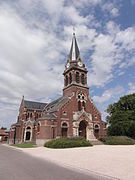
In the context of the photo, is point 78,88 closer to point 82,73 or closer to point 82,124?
point 82,73

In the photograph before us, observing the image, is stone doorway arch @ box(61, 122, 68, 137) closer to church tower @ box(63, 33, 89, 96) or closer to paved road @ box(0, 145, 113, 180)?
church tower @ box(63, 33, 89, 96)

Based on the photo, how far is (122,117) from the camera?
37031 millimetres

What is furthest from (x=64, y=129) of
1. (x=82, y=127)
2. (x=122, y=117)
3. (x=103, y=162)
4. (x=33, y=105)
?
(x=103, y=162)

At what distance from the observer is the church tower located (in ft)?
133

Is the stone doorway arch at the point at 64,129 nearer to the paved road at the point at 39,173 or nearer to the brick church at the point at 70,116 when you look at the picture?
the brick church at the point at 70,116

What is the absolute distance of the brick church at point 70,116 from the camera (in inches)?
1342

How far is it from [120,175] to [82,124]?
31.4 m

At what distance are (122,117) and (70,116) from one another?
13044 mm

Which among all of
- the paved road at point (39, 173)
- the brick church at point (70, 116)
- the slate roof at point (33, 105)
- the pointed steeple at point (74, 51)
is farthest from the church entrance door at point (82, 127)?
the paved road at point (39, 173)

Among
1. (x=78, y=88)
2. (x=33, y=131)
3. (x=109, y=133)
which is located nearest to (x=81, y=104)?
(x=78, y=88)

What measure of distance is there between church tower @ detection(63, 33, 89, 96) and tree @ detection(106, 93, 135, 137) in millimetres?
9182

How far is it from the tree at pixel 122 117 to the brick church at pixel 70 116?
352 cm

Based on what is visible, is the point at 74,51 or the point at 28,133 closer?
the point at 28,133

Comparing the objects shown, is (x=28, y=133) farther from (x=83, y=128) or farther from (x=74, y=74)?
(x=74, y=74)
